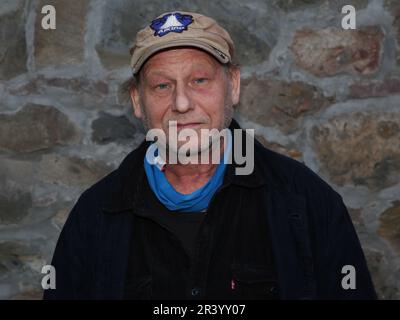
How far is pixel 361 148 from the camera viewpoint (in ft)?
8.10

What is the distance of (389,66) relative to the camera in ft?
7.98

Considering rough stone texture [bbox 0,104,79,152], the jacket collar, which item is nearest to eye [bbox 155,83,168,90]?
the jacket collar

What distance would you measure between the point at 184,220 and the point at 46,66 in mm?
950

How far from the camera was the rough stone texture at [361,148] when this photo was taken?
245 cm

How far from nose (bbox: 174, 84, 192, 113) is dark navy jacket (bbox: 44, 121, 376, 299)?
22cm

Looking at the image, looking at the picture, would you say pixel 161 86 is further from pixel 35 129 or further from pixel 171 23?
pixel 35 129

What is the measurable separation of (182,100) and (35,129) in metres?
0.89

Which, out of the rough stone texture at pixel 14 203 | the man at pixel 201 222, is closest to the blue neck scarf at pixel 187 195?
the man at pixel 201 222

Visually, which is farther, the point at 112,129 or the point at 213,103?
the point at 112,129

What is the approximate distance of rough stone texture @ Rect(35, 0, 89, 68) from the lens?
2.48 m

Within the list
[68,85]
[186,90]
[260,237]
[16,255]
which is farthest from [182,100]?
[16,255]

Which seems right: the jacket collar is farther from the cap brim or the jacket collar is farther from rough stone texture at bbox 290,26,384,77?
rough stone texture at bbox 290,26,384,77
